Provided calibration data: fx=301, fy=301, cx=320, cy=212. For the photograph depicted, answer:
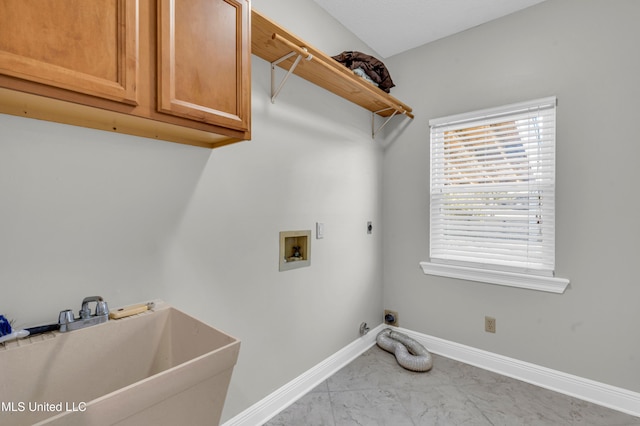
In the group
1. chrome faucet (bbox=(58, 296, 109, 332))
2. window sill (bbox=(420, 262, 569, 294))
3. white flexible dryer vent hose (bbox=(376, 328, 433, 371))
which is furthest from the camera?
white flexible dryer vent hose (bbox=(376, 328, 433, 371))

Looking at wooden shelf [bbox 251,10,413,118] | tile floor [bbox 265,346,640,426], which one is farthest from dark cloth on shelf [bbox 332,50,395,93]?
tile floor [bbox 265,346,640,426]

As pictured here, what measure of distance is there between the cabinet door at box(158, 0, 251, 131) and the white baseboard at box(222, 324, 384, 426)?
61.7 inches

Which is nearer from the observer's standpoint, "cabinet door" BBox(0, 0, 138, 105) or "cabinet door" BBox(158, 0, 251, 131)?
"cabinet door" BBox(0, 0, 138, 105)

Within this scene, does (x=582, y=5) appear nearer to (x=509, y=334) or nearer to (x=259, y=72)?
(x=259, y=72)

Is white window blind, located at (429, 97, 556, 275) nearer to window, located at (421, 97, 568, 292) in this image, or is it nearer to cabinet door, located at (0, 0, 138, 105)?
window, located at (421, 97, 568, 292)

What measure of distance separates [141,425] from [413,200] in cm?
247

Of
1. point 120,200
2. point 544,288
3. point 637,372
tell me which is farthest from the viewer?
point 544,288

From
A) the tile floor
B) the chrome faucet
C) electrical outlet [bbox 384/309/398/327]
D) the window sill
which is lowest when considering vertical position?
the tile floor

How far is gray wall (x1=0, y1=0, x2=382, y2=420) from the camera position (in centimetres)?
105

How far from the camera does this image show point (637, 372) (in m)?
1.88

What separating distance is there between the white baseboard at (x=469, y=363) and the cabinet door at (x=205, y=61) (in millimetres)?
1568

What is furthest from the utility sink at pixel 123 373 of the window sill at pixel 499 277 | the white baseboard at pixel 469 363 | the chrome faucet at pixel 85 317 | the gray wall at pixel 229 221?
the window sill at pixel 499 277

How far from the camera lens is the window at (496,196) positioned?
2.16 m

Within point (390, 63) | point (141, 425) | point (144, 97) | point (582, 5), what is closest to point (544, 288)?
point (582, 5)
